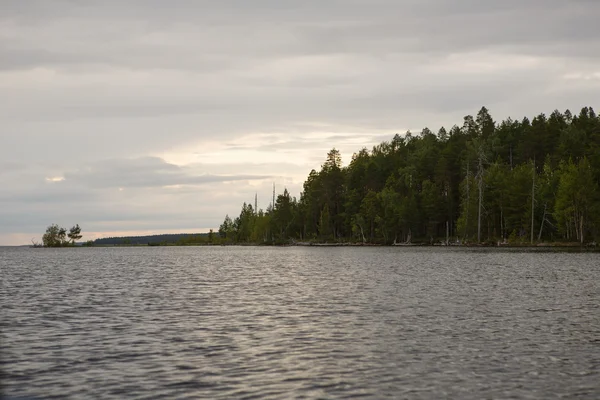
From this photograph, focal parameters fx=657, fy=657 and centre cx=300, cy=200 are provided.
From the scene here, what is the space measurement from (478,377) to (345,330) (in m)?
10.0

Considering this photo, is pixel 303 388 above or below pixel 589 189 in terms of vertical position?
below

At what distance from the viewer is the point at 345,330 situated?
29.3 m

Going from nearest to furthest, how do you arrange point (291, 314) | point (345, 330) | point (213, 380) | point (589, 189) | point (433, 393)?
point (433, 393)
point (213, 380)
point (345, 330)
point (291, 314)
point (589, 189)

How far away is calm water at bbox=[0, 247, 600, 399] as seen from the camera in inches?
746

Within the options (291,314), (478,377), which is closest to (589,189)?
(291,314)

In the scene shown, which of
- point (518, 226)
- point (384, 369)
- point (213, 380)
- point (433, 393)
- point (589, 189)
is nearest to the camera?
point (433, 393)

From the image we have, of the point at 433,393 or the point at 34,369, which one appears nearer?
the point at 433,393

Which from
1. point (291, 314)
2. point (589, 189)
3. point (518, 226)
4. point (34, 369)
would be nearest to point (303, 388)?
point (34, 369)

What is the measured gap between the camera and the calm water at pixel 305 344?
62.1 feet

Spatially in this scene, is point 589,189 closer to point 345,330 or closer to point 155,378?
point 345,330

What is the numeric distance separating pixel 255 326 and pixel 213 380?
1090 cm

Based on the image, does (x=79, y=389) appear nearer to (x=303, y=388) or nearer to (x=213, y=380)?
(x=213, y=380)

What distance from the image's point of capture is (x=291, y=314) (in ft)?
A: 115

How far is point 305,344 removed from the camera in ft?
84.6
